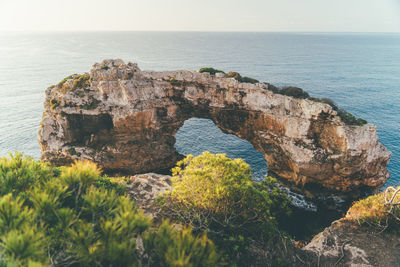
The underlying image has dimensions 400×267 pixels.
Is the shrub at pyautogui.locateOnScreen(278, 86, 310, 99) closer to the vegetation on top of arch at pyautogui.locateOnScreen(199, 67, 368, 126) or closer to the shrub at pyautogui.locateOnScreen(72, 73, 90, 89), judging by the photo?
the vegetation on top of arch at pyautogui.locateOnScreen(199, 67, 368, 126)

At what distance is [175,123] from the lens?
4328 centimetres

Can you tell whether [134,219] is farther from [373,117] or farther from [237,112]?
[373,117]

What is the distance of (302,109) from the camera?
33719 mm

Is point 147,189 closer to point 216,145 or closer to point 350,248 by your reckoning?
point 350,248

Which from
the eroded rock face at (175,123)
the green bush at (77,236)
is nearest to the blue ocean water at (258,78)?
the eroded rock face at (175,123)

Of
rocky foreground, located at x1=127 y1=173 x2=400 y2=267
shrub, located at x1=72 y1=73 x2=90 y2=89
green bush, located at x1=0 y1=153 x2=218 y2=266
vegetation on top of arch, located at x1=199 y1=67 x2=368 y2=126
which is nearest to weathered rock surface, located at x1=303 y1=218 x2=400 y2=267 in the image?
rocky foreground, located at x1=127 y1=173 x2=400 y2=267

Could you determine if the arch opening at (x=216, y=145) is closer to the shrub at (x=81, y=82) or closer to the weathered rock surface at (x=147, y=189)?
the weathered rock surface at (x=147, y=189)

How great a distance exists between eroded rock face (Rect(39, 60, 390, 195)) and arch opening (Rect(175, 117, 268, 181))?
4303 millimetres

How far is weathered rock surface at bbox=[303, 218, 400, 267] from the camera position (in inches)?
697

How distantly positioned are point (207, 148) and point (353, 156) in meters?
27.2

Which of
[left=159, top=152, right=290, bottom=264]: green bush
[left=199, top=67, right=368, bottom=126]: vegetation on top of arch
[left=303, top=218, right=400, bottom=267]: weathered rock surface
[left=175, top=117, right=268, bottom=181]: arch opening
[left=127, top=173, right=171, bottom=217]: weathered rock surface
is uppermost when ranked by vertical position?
[left=199, top=67, right=368, bottom=126]: vegetation on top of arch

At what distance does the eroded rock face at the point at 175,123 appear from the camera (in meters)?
33.6

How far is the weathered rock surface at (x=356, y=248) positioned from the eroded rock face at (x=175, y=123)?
47.1ft

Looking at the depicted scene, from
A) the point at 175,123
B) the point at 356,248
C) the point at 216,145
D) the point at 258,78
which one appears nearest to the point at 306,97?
the point at 216,145
